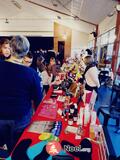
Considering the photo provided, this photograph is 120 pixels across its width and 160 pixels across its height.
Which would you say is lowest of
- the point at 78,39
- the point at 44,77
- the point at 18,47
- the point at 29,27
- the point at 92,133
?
the point at 92,133

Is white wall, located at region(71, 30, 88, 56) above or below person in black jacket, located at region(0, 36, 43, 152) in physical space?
above

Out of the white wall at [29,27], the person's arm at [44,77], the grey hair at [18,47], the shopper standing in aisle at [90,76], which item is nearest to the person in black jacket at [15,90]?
the grey hair at [18,47]

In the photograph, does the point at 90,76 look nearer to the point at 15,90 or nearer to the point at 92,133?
the point at 92,133

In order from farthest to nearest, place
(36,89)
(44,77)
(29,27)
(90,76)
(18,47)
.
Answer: (29,27), (90,76), (44,77), (36,89), (18,47)

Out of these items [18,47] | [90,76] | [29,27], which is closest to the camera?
[18,47]

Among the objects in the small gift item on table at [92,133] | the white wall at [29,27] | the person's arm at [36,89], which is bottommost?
the small gift item on table at [92,133]

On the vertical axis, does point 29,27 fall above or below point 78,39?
above

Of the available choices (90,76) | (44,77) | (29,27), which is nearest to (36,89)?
(44,77)

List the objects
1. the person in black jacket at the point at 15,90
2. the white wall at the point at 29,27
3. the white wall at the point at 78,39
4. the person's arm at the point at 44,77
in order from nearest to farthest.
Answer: the person in black jacket at the point at 15,90 → the person's arm at the point at 44,77 → the white wall at the point at 29,27 → the white wall at the point at 78,39

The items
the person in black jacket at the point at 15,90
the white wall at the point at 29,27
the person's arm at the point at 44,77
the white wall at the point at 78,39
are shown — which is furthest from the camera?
the white wall at the point at 78,39

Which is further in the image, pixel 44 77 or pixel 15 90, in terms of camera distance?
pixel 44 77

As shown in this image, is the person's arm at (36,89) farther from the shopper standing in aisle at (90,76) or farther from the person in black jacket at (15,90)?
the shopper standing in aisle at (90,76)

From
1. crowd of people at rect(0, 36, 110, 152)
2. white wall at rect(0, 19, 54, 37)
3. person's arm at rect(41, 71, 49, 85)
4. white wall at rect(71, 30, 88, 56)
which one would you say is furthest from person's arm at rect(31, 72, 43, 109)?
white wall at rect(71, 30, 88, 56)

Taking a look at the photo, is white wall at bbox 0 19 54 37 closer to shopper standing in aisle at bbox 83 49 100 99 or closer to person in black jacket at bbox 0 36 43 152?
shopper standing in aisle at bbox 83 49 100 99
